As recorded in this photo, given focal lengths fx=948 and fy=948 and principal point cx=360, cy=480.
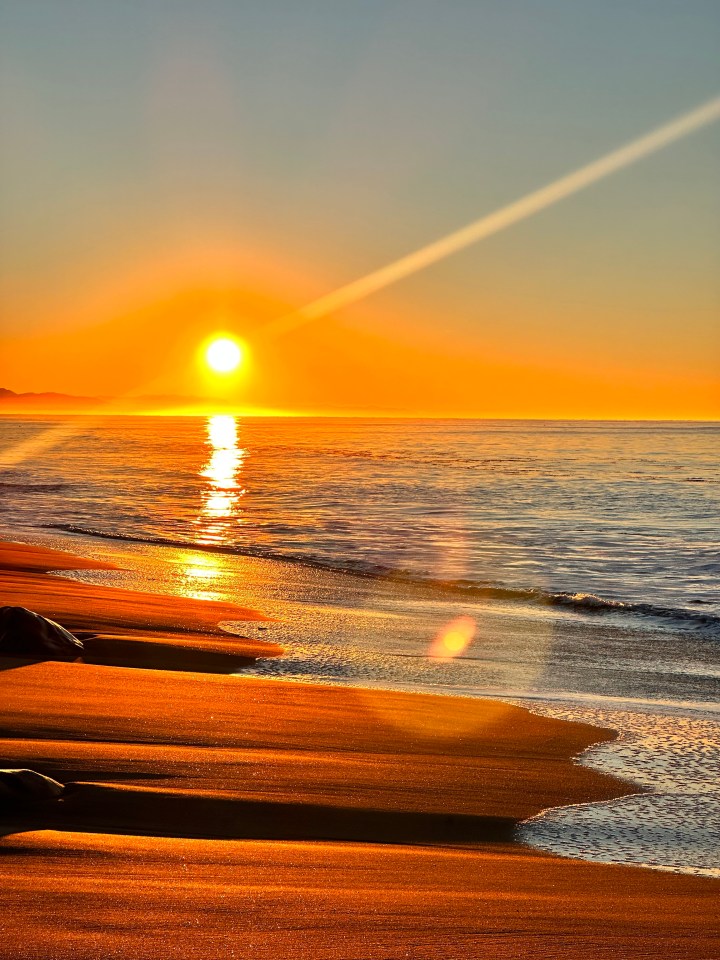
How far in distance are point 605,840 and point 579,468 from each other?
53.6 meters

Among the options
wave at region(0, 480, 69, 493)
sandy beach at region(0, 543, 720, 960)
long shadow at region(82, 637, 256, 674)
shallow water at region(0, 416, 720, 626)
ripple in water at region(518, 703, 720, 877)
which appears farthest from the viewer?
wave at region(0, 480, 69, 493)

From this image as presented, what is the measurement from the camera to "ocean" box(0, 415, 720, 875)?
5.46 m

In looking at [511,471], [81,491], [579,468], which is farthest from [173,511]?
[579,468]

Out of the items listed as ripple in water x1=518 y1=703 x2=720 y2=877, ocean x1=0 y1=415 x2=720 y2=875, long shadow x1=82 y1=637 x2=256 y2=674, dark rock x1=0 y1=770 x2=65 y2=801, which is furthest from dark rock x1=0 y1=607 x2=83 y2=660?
ripple in water x1=518 y1=703 x2=720 y2=877

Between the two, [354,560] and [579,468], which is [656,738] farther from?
[579,468]

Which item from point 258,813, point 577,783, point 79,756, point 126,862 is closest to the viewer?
point 126,862

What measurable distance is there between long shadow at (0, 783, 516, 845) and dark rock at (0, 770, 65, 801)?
45mm

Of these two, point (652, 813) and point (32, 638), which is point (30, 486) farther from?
point (652, 813)

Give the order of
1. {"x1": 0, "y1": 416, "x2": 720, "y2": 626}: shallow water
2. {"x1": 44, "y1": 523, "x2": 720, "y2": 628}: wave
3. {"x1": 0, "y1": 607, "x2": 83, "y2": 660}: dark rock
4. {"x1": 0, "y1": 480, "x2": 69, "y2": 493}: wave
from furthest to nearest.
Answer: {"x1": 0, "y1": 480, "x2": 69, "y2": 493}: wave < {"x1": 0, "y1": 416, "x2": 720, "y2": 626}: shallow water < {"x1": 44, "y1": 523, "x2": 720, "y2": 628}: wave < {"x1": 0, "y1": 607, "x2": 83, "y2": 660}: dark rock

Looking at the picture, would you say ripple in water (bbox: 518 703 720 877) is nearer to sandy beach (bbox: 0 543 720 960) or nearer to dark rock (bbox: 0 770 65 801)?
sandy beach (bbox: 0 543 720 960)

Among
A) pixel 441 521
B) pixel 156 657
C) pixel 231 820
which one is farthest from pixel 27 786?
pixel 441 521

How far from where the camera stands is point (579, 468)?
5641 cm

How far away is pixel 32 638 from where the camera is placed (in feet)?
22.9

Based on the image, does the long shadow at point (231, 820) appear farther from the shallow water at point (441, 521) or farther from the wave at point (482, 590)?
the shallow water at point (441, 521)
